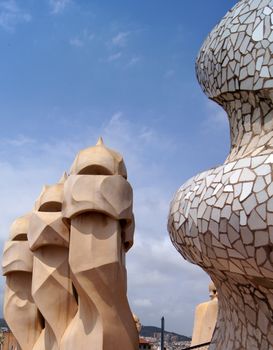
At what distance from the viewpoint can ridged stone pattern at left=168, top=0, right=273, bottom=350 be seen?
15.4 ft

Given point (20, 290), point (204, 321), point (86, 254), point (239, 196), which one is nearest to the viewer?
point (239, 196)

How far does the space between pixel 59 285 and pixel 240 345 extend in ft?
19.6

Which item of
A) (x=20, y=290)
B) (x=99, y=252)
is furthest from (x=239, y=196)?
(x=20, y=290)

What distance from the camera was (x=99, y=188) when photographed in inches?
392

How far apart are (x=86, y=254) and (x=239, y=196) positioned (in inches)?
212

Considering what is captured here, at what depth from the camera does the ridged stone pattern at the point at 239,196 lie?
4.69 metres

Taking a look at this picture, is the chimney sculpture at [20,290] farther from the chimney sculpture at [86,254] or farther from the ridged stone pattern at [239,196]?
the ridged stone pattern at [239,196]

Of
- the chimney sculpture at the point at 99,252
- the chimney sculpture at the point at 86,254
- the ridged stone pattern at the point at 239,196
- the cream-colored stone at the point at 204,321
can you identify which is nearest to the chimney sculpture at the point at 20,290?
the chimney sculpture at the point at 86,254

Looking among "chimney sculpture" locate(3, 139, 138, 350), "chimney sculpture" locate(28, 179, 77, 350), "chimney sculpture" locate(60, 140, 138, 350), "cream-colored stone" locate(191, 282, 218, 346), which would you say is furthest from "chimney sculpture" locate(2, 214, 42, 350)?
"cream-colored stone" locate(191, 282, 218, 346)

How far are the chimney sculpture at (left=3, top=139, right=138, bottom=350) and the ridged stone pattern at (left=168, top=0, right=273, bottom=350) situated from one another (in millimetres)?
3605

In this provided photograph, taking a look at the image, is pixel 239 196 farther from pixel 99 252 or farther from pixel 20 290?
pixel 20 290

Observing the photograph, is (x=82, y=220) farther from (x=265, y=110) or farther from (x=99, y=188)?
(x=265, y=110)

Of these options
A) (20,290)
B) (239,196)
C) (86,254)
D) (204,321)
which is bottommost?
(239,196)

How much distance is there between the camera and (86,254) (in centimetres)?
970
